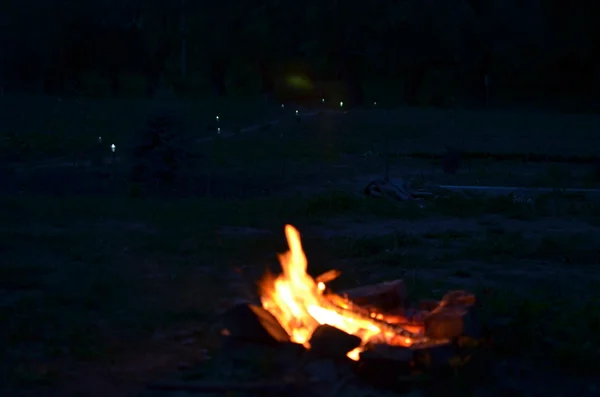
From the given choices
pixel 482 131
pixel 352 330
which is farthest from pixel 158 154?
pixel 482 131

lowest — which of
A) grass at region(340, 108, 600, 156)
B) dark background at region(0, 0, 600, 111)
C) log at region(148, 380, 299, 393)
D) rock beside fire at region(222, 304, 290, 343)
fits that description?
log at region(148, 380, 299, 393)

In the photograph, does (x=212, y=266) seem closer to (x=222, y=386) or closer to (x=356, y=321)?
(x=356, y=321)

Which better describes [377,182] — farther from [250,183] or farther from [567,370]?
[567,370]

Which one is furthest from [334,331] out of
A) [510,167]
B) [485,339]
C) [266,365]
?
[510,167]

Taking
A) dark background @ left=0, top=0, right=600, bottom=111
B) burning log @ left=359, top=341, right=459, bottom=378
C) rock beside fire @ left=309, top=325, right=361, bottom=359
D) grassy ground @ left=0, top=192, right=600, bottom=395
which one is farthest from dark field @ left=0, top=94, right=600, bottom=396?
dark background @ left=0, top=0, right=600, bottom=111

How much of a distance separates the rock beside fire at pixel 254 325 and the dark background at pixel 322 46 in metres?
32.2

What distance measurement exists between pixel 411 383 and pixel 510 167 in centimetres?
1377

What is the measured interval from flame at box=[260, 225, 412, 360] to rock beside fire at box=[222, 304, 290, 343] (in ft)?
0.32

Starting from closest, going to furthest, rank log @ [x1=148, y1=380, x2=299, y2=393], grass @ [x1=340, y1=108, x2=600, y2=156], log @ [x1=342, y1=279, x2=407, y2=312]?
1. log @ [x1=148, y1=380, x2=299, y2=393]
2. log @ [x1=342, y1=279, x2=407, y2=312]
3. grass @ [x1=340, y1=108, x2=600, y2=156]

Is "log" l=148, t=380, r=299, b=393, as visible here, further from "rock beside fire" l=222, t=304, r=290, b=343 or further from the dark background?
the dark background

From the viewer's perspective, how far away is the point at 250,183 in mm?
15078

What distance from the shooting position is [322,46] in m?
39.1

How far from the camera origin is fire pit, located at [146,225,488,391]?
16.9 feet

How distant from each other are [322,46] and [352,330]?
112 ft
